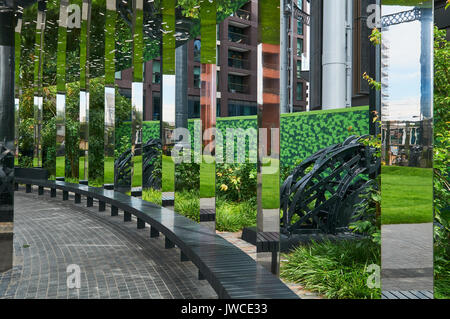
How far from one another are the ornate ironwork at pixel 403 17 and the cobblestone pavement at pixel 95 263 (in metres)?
3.21

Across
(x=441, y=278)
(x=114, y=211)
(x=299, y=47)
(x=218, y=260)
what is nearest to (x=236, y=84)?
(x=299, y=47)

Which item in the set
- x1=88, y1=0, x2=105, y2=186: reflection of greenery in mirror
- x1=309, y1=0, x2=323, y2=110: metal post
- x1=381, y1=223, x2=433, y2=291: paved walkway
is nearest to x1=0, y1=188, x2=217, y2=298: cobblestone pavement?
x1=381, y1=223, x2=433, y2=291: paved walkway

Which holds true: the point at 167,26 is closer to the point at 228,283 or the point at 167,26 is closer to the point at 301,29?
the point at 228,283

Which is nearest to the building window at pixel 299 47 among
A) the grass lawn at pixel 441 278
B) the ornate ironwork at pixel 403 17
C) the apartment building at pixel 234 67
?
the apartment building at pixel 234 67

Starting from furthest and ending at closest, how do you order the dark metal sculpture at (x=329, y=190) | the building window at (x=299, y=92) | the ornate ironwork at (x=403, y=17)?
the building window at (x=299, y=92)
the dark metal sculpture at (x=329, y=190)
the ornate ironwork at (x=403, y=17)

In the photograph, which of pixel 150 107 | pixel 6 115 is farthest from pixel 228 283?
pixel 150 107

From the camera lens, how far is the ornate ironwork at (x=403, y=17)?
2957 mm

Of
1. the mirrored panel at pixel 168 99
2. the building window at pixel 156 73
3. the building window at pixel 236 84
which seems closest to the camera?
the mirrored panel at pixel 168 99

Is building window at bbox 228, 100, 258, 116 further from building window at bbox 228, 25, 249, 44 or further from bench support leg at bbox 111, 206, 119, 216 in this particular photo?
bench support leg at bbox 111, 206, 119, 216

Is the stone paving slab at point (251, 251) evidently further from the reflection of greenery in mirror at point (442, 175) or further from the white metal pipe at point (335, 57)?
the white metal pipe at point (335, 57)

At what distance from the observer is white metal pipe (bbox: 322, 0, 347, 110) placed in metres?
15.6

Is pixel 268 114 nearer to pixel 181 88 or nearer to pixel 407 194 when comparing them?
pixel 407 194

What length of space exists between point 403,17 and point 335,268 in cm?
297

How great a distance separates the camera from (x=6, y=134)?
5098 millimetres
